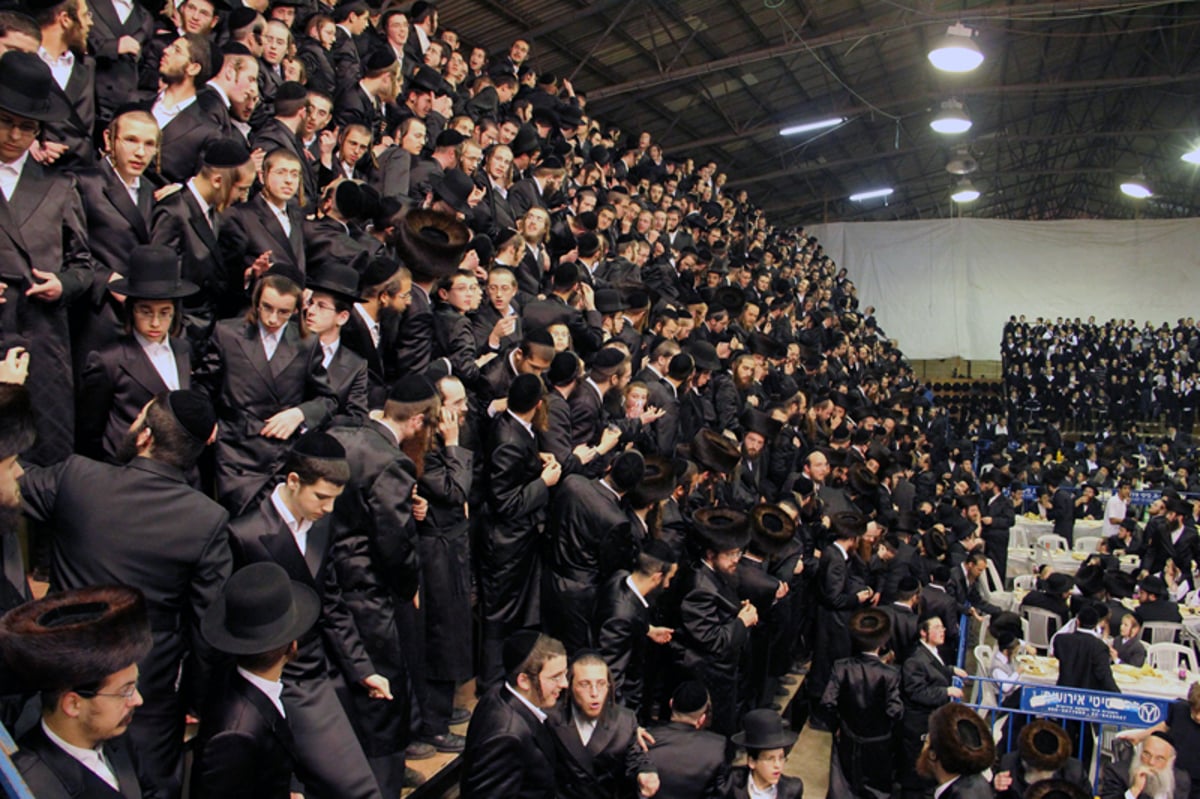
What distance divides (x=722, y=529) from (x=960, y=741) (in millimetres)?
1768

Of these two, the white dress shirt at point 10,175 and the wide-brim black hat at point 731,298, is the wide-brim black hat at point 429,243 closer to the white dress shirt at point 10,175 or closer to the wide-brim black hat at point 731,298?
the white dress shirt at point 10,175

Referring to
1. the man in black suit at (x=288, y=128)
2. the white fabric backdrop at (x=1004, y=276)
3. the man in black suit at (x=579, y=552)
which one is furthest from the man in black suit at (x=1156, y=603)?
the white fabric backdrop at (x=1004, y=276)

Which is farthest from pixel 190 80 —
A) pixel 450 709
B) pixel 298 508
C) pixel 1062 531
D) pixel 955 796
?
pixel 1062 531

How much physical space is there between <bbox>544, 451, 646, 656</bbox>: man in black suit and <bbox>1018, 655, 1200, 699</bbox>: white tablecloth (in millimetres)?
5020

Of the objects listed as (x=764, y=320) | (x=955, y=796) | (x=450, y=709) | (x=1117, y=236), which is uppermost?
(x=1117, y=236)

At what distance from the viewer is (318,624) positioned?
11.1ft

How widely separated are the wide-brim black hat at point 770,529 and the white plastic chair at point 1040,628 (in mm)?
5386

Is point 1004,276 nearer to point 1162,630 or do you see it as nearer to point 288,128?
point 1162,630

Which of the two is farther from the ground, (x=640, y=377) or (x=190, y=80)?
(x=190, y=80)

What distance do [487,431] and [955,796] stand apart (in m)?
3.26

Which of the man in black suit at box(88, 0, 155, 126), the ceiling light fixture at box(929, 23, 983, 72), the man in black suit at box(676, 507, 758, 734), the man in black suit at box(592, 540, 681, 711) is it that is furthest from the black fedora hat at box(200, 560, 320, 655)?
the ceiling light fixture at box(929, 23, 983, 72)

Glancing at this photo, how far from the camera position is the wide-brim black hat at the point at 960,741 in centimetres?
522

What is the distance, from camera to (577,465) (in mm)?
5633

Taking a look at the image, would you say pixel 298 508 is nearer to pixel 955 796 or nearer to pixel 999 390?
pixel 955 796
